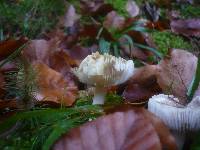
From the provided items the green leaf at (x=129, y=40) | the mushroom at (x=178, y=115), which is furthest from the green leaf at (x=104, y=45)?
the mushroom at (x=178, y=115)

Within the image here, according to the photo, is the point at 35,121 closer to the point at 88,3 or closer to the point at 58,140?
the point at 58,140

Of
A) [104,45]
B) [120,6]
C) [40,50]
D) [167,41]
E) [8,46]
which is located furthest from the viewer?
[120,6]

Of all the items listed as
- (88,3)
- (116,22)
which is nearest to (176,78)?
(116,22)

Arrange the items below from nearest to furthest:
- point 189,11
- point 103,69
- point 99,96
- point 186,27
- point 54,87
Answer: point 103,69
point 99,96
point 54,87
point 186,27
point 189,11

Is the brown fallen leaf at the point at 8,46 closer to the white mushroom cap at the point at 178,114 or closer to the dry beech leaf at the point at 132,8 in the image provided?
the white mushroom cap at the point at 178,114

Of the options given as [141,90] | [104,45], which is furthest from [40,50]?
[141,90]

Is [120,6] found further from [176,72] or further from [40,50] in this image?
[176,72]
